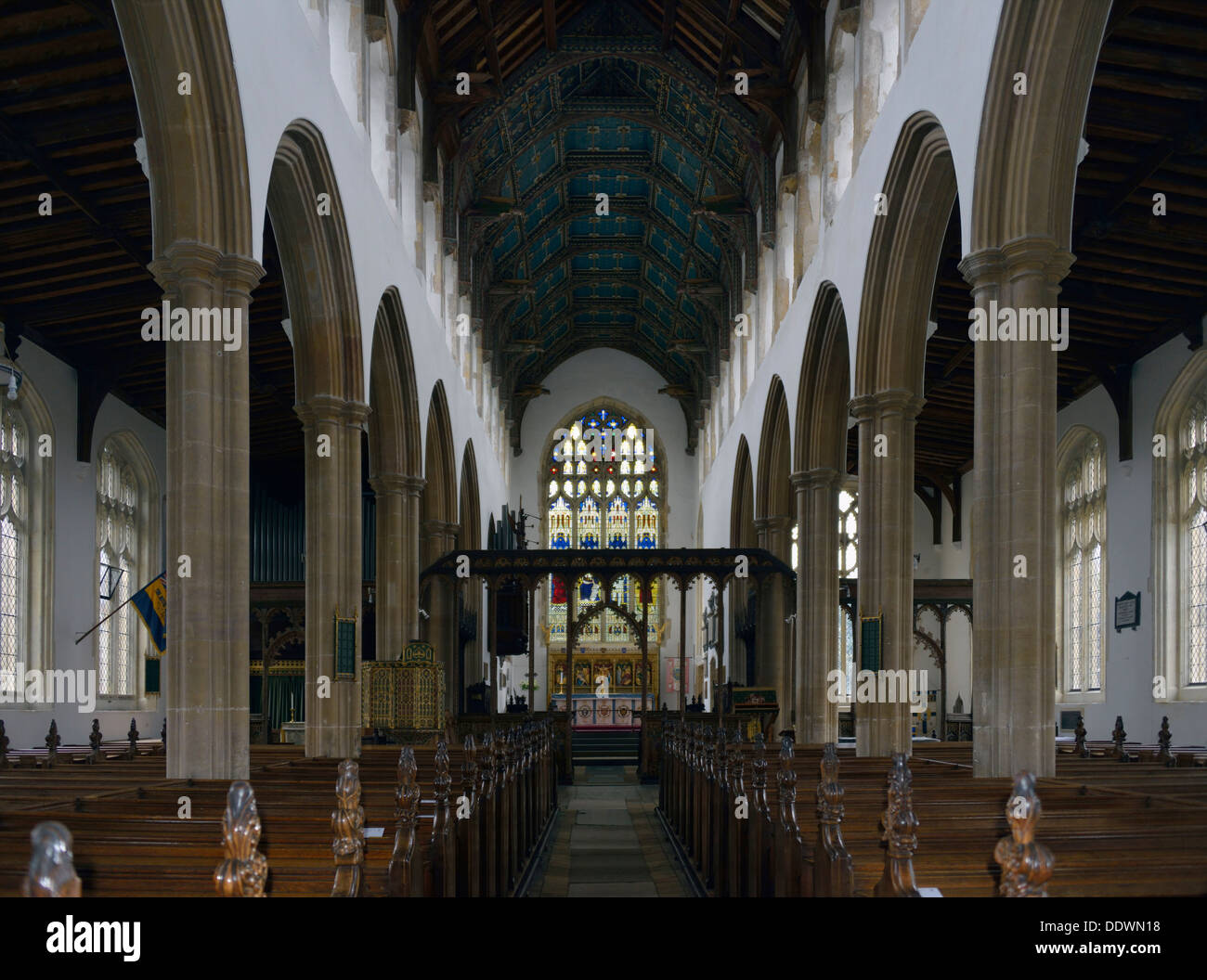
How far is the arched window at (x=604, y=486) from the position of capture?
31.5 metres

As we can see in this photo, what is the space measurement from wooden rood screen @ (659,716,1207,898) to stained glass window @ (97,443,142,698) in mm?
10426

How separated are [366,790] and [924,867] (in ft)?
10.1

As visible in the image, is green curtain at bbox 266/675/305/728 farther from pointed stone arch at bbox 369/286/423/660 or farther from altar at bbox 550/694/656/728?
altar at bbox 550/694/656/728

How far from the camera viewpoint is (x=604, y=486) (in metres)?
31.7

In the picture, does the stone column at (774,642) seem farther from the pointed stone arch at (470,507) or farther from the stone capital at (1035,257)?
the stone capital at (1035,257)

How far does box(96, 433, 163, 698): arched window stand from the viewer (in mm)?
16750

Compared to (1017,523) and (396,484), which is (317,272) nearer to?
(396,484)

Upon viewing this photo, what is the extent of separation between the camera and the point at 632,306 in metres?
29.6

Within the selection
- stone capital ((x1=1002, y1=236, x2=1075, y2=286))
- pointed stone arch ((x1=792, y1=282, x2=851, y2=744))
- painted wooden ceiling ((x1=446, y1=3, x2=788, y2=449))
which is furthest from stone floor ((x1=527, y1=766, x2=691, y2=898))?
painted wooden ceiling ((x1=446, y1=3, x2=788, y2=449))

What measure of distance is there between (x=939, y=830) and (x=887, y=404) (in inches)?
304

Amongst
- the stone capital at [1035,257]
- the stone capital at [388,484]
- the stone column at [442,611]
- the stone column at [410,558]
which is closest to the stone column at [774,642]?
the stone column at [442,611]

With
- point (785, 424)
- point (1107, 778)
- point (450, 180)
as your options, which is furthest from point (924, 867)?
point (450, 180)

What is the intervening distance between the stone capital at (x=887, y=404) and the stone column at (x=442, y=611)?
26.6 feet
